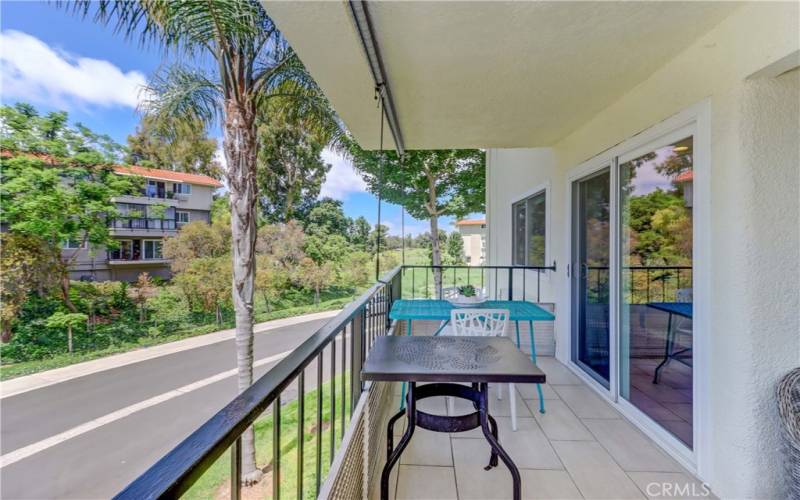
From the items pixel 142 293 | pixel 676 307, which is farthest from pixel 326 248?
pixel 676 307

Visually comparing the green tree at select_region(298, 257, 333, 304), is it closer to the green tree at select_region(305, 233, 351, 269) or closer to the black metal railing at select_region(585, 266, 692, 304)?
the green tree at select_region(305, 233, 351, 269)

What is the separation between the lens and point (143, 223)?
1390 cm

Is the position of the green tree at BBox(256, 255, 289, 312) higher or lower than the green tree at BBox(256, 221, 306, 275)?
lower

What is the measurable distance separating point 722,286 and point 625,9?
4.56ft

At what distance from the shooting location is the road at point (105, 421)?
499 centimetres

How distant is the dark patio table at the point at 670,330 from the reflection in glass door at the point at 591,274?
0.49m

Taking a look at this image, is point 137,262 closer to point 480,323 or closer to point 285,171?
point 285,171

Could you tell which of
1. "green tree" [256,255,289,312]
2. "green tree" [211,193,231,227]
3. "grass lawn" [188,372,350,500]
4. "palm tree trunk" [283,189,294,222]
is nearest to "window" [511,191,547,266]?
"grass lawn" [188,372,350,500]

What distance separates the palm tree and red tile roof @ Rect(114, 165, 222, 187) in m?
10.0

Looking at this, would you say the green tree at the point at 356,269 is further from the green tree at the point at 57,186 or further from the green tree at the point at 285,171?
the green tree at the point at 57,186

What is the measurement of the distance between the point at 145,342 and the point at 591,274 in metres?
12.9

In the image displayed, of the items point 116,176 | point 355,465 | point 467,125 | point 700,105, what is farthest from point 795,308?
point 116,176

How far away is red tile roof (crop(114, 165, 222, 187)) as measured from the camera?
12258 millimetres

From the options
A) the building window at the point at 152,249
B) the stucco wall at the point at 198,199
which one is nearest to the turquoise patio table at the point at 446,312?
the building window at the point at 152,249
